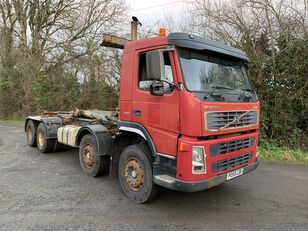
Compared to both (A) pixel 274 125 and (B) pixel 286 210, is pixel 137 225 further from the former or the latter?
(A) pixel 274 125

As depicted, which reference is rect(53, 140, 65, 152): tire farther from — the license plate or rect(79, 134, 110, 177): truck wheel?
the license plate

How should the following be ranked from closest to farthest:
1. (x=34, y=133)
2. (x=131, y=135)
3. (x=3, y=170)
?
(x=131, y=135), (x=3, y=170), (x=34, y=133)

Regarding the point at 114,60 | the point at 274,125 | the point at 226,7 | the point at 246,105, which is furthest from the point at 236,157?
the point at 114,60

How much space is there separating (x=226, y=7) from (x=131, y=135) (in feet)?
25.5

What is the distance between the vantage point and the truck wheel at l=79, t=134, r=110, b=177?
5301mm

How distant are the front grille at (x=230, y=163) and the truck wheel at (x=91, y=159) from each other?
8.38 feet

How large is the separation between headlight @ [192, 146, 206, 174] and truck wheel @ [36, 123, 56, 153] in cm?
537

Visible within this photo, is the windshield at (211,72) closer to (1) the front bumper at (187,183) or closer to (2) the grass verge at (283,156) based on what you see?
(1) the front bumper at (187,183)

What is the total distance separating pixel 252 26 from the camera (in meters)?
9.42

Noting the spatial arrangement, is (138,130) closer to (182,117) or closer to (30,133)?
(182,117)

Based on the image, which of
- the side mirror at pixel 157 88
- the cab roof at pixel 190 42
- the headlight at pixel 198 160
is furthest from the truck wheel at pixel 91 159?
the cab roof at pixel 190 42

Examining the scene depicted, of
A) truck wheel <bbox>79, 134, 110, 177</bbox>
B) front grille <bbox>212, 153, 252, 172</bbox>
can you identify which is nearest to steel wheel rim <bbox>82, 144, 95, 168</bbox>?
truck wheel <bbox>79, 134, 110, 177</bbox>

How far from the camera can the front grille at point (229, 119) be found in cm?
353

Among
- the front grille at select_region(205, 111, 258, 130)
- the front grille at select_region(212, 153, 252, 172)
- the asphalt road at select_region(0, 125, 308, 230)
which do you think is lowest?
the asphalt road at select_region(0, 125, 308, 230)
